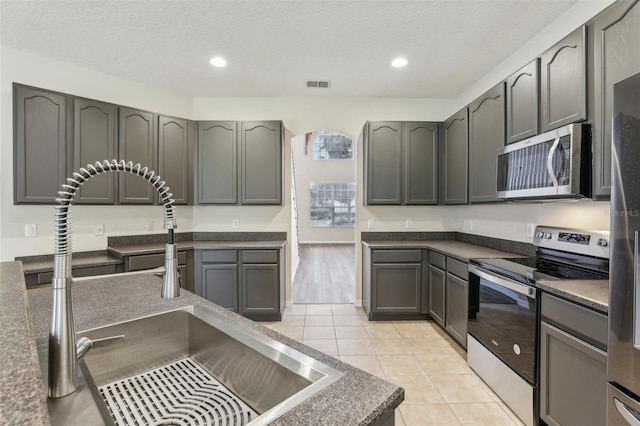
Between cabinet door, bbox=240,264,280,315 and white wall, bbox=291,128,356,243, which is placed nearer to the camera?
cabinet door, bbox=240,264,280,315

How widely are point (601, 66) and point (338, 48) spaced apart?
1.91m

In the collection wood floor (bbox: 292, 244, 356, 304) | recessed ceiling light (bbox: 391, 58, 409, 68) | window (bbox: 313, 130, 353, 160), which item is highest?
window (bbox: 313, 130, 353, 160)

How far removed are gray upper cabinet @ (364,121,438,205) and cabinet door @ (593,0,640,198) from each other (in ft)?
6.34

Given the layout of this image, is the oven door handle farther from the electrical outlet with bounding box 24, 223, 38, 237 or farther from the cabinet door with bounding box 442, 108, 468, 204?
the electrical outlet with bounding box 24, 223, 38, 237

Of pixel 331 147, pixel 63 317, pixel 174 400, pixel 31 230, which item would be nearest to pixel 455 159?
pixel 174 400

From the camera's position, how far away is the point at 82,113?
2.81m

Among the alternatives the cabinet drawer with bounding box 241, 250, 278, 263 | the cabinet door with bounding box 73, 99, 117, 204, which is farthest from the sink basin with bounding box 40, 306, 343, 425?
the cabinet door with bounding box 73, 99, 117, 204

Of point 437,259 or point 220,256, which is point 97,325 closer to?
point 220,256

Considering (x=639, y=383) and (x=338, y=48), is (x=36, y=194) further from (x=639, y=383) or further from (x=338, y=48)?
(x=639, y=383)

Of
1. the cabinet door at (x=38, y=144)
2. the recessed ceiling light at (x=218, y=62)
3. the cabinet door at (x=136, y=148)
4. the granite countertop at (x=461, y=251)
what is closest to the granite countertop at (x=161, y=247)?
the cabinet door at (x=136, y=148)

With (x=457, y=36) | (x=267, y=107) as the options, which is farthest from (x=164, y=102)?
(x=457, y=36)

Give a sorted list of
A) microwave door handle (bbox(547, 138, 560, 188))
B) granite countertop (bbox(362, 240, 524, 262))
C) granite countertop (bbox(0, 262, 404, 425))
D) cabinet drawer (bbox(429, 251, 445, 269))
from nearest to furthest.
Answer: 1. granite countertop (bbox(0, 262, 404, 425))
2. microwave door handle (bbox(547, 138, 560, 188))
3. granite countertop (bbox(362, 240, 524, 262))
4. cabinet drawer (bbox(429, 251, 445, 269))

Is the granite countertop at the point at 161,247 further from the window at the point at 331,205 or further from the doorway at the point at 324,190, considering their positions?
the window at the point at 331,205

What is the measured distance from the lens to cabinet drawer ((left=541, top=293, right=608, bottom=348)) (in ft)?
4.40
